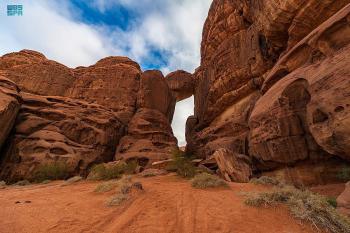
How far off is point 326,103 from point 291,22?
7.66 m

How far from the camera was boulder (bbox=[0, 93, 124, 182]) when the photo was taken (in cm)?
1816

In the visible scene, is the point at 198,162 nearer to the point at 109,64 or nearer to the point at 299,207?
the point at 299,207

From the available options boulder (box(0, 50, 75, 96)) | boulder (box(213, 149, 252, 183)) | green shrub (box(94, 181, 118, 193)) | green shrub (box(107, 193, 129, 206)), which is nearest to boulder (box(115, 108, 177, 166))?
boulder (box(213, 149, 252, 183))

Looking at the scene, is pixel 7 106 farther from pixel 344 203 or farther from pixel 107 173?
pixel 344 203

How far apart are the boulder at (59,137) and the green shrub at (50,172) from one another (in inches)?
21.2

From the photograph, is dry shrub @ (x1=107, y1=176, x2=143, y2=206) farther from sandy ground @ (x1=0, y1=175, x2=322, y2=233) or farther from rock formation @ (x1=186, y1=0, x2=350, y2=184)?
rock formation @ (x1=186, y1=0, x2=350, y2=184)

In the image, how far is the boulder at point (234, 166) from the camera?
1188 cm

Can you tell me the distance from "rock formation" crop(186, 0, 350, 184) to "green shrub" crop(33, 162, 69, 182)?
12196 mm

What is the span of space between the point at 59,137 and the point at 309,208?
68.8 feet

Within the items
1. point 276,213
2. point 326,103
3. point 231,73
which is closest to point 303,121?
point 326,103

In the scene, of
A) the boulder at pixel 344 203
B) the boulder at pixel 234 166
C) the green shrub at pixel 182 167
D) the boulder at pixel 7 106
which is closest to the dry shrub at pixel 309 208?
the boulder at pixel 344 203

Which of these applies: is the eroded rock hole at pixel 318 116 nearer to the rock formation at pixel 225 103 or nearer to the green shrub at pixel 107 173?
the rock formation at pixel 225 103

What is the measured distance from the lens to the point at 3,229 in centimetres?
453

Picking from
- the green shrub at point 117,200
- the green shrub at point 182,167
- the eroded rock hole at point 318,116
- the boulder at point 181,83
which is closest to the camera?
the green shrub at point 117,200
